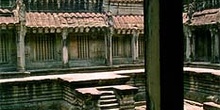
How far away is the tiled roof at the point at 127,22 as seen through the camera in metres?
18.6

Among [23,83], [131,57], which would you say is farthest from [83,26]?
[23,83]

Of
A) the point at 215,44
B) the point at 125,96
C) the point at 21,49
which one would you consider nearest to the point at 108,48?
the point at 21,49

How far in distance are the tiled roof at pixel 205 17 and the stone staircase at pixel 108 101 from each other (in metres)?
8.03

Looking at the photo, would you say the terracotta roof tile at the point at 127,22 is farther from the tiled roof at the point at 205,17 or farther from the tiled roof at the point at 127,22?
the tiled roof at the point at 205,17

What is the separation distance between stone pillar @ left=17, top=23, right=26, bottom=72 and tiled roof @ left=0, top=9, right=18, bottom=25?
0.50 meters

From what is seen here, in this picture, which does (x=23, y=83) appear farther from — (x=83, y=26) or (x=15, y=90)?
(x=83, y=26)

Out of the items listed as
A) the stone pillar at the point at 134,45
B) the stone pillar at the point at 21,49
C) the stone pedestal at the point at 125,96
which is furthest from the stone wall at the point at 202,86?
the stone pillar at the point at 21,49

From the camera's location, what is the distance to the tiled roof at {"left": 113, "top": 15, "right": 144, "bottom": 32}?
18.6m

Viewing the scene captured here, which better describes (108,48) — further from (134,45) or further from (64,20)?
(64,20)

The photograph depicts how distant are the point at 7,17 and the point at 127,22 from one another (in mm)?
6965

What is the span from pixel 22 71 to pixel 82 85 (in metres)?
4.32

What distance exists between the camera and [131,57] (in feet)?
64.1

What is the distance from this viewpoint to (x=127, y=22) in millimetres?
19109

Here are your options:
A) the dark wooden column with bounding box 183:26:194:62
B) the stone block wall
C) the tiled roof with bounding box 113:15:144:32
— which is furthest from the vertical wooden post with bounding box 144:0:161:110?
the dark wooden column with bounding box 183:26:194:62
